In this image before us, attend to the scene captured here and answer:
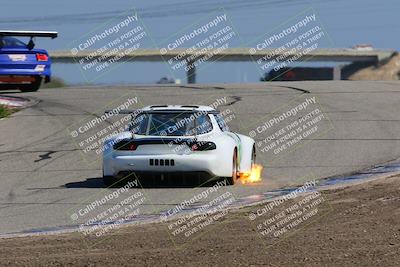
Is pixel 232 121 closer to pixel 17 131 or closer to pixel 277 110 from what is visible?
pixel 277 110

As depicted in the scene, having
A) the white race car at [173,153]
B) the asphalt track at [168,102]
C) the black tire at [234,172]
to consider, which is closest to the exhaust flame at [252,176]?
the asphalt track at [168,102]

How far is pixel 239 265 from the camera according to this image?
7492 millimetres

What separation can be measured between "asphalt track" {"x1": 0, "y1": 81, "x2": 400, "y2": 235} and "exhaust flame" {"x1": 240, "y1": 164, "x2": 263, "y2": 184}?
0.51ft

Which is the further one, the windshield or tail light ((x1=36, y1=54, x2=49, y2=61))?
tail light ((x1=36, y1=54, x2=49, y2=61))

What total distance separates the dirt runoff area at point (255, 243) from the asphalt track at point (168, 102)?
1693 mm

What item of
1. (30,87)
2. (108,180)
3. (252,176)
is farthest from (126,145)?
(30,87)

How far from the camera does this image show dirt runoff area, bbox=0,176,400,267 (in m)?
7.67

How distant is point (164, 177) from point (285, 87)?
Answer: 15.4 meters

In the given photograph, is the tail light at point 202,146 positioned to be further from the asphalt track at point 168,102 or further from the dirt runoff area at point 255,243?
the dirt runoff area at point 255,243

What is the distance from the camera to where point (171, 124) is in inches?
547

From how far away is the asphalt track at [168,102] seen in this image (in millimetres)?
12469

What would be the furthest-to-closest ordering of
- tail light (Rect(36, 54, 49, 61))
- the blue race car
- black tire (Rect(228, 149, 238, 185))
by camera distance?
tail light (Rect(36, 54, 49, 61))
the blue race car
black tire (Rect(228, 149, 238, 185))

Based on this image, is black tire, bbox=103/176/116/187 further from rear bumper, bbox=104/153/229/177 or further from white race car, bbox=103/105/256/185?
rear bumper, bbox=104/153/229/177

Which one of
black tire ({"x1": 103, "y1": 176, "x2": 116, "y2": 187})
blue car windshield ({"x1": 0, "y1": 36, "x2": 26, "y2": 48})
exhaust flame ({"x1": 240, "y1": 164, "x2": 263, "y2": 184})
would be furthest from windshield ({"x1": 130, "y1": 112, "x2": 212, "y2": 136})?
blue car windshield ({"x1": 0, "y1": 36, "x2": 26, "y2": 48})
